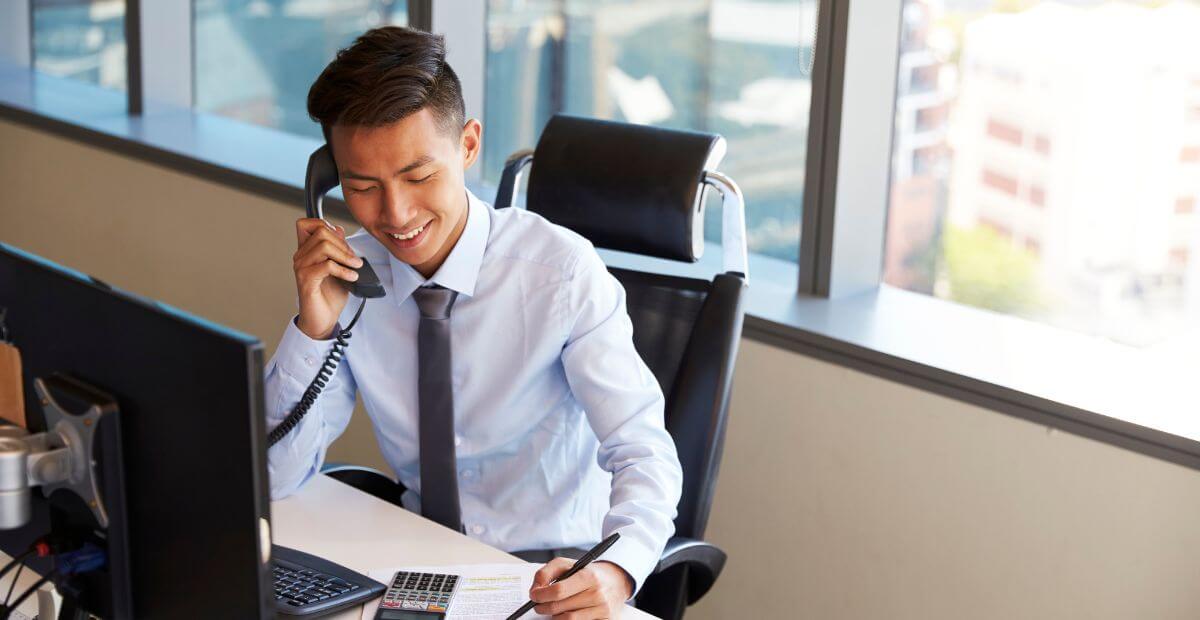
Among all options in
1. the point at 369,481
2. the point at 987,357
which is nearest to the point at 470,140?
the point at 369,481

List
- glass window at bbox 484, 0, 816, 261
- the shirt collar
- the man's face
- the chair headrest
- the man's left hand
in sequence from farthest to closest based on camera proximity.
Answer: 1. glass window at bbox 484, 0, 816, 261
2. the chair headrest
3. the shirt collar
4. the man's face
5. the man's left hand

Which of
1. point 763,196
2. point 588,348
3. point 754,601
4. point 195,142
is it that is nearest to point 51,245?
point 195,142

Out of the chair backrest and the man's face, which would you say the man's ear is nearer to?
the man's face

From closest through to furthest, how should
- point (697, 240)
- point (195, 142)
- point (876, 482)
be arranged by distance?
point (697, 240)
point (876, 482)
point (195, 142)

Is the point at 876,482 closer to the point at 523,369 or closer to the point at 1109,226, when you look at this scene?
the point at 1109,226

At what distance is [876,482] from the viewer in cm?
220

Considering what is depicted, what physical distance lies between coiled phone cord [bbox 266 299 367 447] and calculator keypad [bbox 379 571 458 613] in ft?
1.01

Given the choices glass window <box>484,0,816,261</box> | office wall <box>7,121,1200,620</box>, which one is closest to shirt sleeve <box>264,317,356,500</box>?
office wall <box>7,121,1200,620</box>

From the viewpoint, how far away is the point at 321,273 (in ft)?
5.15

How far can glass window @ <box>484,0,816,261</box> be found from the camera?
2.82 m

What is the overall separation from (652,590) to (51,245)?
3.21 m

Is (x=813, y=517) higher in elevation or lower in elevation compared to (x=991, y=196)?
lower

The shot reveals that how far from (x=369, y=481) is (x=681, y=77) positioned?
1.53 meters

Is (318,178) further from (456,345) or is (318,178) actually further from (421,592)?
(421,592)
